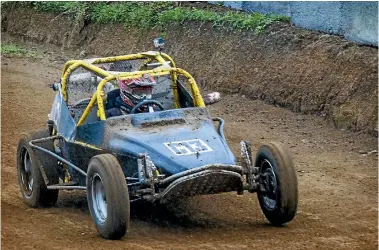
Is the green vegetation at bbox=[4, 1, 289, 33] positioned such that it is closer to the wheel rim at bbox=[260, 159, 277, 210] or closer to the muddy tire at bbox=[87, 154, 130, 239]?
the wheel rim at bbox=[260, 159, 277, 210]

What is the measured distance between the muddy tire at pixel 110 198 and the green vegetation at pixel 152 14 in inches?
265

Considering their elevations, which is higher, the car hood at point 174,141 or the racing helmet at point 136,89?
the racing helmet at point 136,89

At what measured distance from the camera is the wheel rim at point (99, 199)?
795cm

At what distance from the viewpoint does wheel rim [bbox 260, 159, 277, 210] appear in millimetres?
8211

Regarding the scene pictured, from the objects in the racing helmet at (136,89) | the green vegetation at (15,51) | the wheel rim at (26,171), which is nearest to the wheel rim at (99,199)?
the racing helmet at (136,89)

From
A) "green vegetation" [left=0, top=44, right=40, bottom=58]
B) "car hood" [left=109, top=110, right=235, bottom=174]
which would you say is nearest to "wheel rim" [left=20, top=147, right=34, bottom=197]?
"car hood" [left=109, top=110, right=235, bottom=174]

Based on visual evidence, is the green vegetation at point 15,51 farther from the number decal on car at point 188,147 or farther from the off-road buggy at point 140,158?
the number decal on car at point 188,147

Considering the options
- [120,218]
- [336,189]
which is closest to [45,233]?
[120,218]

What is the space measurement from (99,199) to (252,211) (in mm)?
1631

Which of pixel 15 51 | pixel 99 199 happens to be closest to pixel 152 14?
pixel 15 51

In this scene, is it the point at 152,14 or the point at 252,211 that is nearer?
the point at 252,211

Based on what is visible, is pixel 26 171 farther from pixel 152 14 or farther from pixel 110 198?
pixel 152 14

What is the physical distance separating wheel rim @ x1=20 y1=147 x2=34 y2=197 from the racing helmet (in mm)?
1251

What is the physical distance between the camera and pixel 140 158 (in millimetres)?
7910
